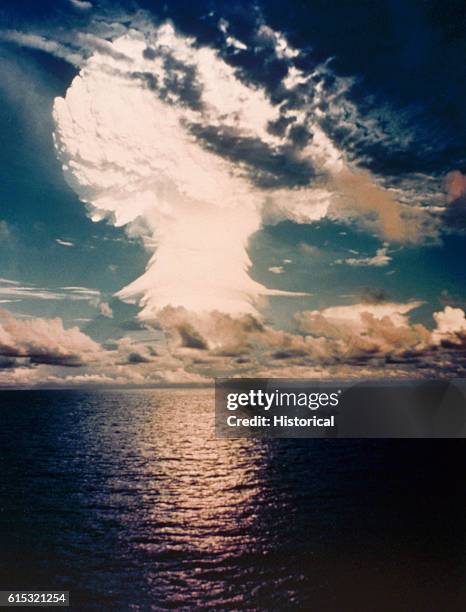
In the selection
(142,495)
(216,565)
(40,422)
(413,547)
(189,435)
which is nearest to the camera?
(216,565)

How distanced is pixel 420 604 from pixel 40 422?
13641cm

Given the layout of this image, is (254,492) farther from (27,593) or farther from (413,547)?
(27,593)

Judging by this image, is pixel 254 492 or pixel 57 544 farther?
pixel 254 492

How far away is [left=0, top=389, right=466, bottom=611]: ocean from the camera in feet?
103

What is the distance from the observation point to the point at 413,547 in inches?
1501

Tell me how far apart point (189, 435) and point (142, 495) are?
192 ft

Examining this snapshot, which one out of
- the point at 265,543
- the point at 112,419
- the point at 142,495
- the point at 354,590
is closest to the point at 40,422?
the point at 112,419

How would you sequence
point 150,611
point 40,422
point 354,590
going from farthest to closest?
point 40,422 → point 354,590 → point 150,611

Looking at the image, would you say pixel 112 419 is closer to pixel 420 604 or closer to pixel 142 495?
pixel 142 495

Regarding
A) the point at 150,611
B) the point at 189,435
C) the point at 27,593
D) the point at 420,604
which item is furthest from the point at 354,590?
the point at 189,435

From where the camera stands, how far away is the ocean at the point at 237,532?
31.4 meters

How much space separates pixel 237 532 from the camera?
4138 cm

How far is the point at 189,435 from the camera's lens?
364ft

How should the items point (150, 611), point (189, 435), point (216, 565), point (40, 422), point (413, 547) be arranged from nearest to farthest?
point (150, 611) → point (216, 565) → point (413, 547) → point (189, 435) → point (40, 422)
